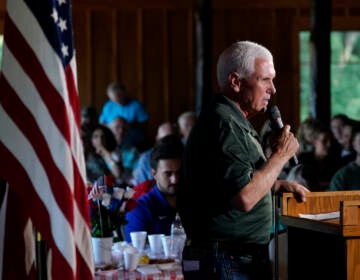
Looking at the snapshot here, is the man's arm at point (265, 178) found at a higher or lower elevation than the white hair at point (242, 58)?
lower

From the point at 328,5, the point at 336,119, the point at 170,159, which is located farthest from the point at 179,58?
the point at 170,159

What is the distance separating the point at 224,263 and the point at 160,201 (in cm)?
149

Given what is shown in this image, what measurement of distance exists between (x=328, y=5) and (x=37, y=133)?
23.4 feet

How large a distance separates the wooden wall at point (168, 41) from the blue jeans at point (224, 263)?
294 inches

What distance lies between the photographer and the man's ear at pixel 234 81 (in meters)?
2.73

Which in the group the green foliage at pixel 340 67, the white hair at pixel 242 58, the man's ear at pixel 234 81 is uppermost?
the green foliage at pixel 340 67

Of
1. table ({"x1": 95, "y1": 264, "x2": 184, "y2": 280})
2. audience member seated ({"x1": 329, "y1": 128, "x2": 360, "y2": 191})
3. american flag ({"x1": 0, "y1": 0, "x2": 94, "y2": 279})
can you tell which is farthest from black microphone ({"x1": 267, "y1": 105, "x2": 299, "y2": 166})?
audience member seated ({"x1": 329, "y1": 128, "x2": 360, "y2": 191})

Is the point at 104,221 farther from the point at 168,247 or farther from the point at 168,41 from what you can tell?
the point at 168,41

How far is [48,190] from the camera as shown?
242 cm

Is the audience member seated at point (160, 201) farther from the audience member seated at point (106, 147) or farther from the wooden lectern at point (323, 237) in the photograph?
the audience member seated at point (106, 147)

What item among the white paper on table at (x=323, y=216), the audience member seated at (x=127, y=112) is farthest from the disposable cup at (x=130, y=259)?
the audience member seated at (x=127, y=112)

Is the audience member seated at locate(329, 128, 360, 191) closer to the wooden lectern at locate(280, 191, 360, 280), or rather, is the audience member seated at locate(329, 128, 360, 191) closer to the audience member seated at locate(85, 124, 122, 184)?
the audience member seated at locate(85, 124, 122, 184)

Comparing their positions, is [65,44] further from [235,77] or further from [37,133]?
[235,77]

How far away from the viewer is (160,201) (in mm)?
4172
